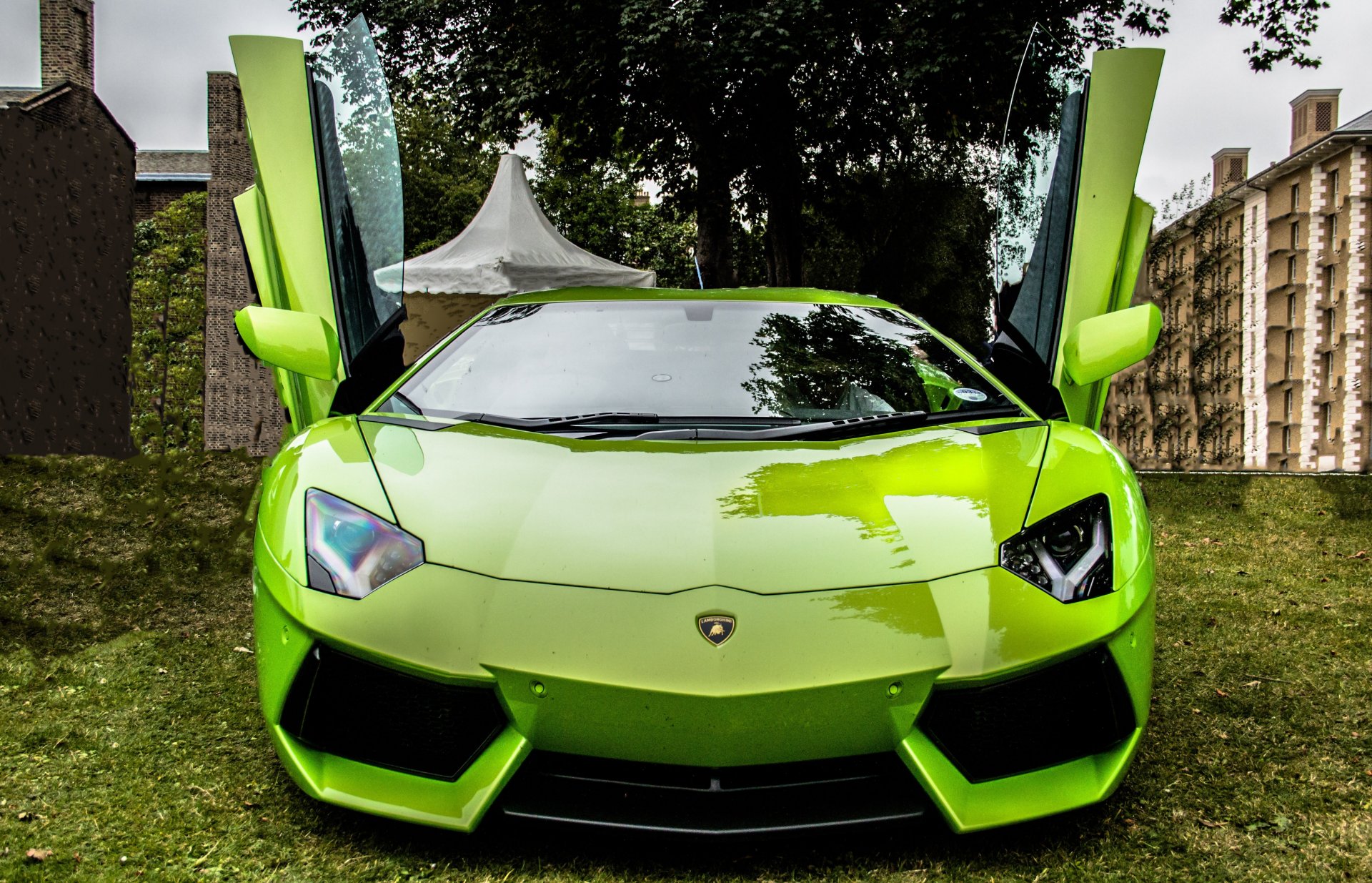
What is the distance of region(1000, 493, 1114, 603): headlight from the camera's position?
185 cm

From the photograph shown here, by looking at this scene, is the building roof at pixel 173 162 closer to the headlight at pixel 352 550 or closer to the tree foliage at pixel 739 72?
the tree foliage at pixel 739 72

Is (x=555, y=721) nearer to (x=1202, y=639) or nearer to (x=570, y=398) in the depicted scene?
(x=570, y=398)

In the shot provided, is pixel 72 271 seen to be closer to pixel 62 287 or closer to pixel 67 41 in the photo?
pixel 62 287

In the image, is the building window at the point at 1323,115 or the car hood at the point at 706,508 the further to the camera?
the building window at the point at 1323,115

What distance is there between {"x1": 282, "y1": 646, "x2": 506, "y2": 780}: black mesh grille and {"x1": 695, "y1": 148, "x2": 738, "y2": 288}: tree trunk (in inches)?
405

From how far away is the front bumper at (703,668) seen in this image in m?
1.65

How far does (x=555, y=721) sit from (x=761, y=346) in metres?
1.38

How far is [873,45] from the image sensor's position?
454 inches

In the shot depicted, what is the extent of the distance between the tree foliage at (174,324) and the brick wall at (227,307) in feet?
2.87

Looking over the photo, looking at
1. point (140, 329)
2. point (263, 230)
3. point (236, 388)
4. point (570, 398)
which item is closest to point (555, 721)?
point (570, 398)

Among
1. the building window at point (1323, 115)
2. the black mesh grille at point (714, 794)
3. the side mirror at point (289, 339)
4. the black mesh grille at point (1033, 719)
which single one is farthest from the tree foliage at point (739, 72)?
the building window at point (1323, 115)

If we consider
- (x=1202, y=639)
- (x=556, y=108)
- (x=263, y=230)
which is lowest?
(x=1202, y=639)

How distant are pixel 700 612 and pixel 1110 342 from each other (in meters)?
1.51

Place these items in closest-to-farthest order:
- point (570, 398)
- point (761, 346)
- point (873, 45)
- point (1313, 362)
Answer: point (570, 398) < point (761, 346) < point (873, 45) < point (1313, 362)
